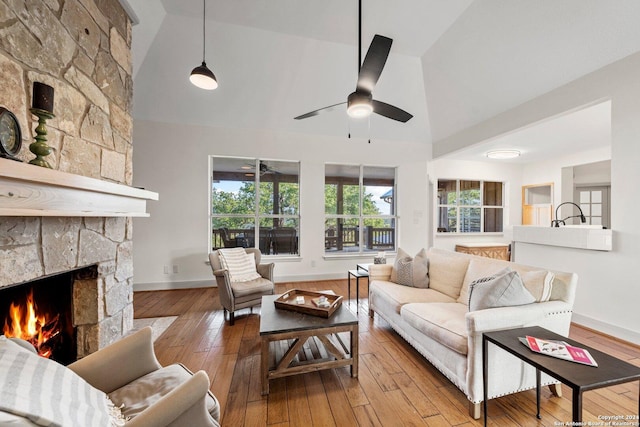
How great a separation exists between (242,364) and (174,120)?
408cm

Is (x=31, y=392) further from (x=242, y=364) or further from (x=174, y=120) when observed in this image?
(x=174, y=120)

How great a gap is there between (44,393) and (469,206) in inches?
305

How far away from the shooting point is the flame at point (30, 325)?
5.24 feet

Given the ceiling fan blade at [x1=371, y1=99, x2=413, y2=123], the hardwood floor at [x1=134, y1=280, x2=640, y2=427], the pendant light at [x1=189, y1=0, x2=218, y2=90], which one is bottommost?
the hardwood floor at [x1=134, y1=280, x2=640, y2=427]

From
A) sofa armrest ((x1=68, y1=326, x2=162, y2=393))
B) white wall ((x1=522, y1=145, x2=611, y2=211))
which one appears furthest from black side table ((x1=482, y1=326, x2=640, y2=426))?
white wall ((x1=522, y1=145, x2=611, y2=211))

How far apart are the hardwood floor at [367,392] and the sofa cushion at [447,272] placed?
73cm

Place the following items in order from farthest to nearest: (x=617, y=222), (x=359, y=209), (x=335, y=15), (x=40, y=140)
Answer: (x=359, y=209), (x=335, y=15), (x=617, y=222), (x=40, y=140)

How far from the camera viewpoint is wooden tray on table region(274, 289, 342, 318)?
205 cm

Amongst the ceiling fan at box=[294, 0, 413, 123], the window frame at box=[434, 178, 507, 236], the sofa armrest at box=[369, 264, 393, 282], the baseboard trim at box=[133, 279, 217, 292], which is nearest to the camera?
the ceiling fan at box=[294, 0, 413, 123]

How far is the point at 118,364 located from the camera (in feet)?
4.22

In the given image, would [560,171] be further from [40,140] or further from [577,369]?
[40,140]

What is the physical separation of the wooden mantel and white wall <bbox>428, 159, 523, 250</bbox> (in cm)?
606

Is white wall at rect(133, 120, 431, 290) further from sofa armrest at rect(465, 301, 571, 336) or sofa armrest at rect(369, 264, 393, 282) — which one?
sofa armrest at rect(465, 301, 571, 336)

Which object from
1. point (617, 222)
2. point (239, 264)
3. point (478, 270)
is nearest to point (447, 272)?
point (478, 270)
